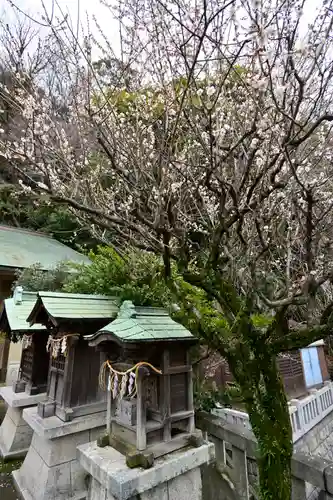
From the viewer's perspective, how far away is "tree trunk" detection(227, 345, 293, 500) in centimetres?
300

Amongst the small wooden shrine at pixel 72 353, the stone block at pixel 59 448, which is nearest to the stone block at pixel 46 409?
the small wooden shrine at pixel 72 353

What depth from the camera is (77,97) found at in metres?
3.69

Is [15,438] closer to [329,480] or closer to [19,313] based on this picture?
[19,313]

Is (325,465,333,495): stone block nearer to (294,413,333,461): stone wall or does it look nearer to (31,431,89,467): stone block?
(31,431,89,467): stone block

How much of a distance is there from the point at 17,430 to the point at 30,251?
22.3 feet

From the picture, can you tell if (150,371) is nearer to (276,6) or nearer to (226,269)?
(226,269)

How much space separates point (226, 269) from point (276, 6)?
9.73 feet

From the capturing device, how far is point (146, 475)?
10.5 ft

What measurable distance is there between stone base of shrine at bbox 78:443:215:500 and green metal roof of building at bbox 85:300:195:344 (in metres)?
1.37

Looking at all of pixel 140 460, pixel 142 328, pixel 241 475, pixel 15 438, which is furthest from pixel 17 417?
pixel 241 475

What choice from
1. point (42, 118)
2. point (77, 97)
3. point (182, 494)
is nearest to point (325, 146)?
point (77, 97)

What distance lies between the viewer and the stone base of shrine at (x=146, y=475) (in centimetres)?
311

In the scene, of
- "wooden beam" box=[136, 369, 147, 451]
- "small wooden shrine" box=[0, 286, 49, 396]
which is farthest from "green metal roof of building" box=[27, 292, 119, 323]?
"wooden beam" box=[136, 369, 147, 451]

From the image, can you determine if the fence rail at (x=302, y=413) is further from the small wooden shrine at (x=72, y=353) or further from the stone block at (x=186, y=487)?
the small wooden shrine at (x=72, y=353)
